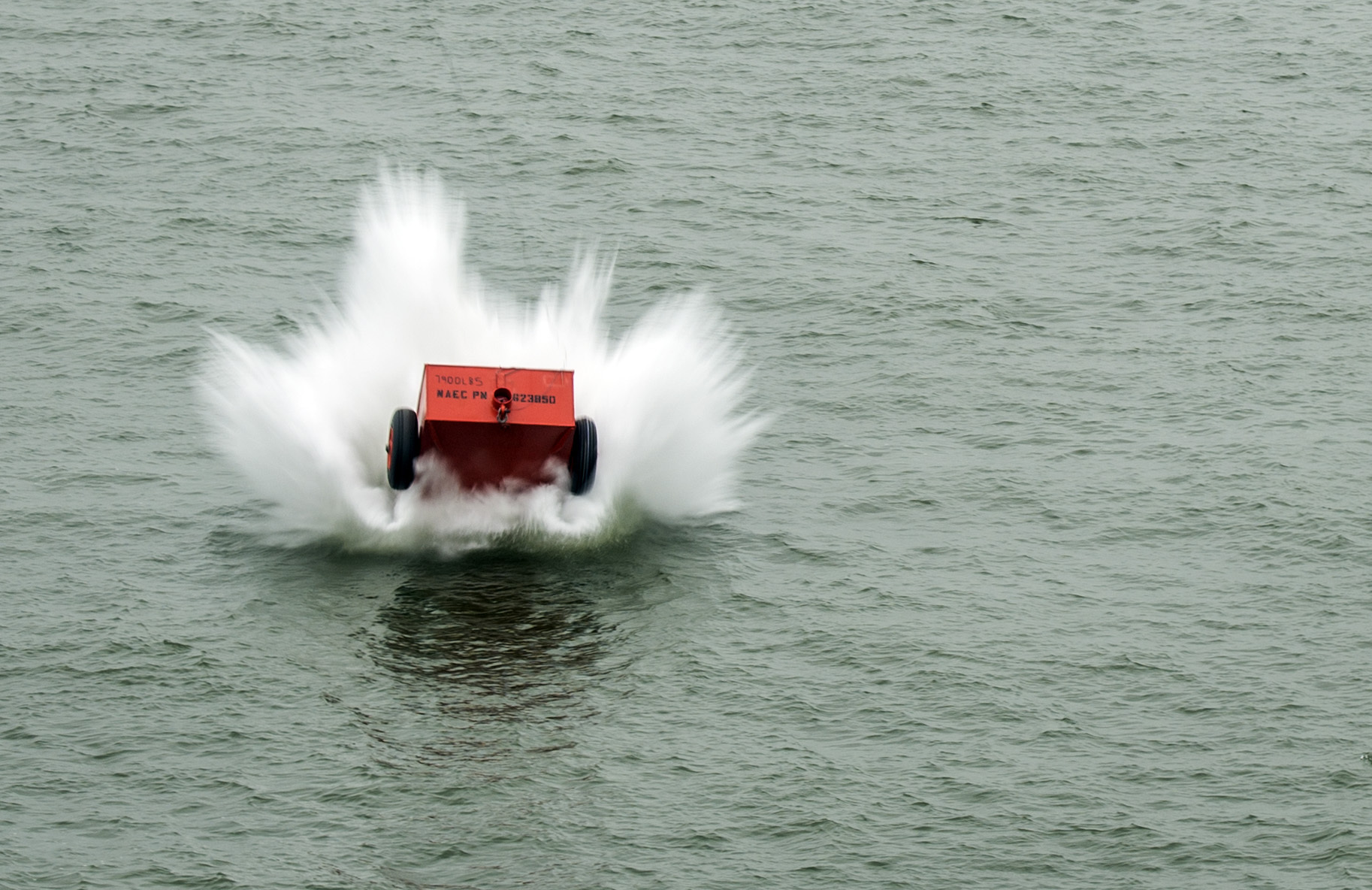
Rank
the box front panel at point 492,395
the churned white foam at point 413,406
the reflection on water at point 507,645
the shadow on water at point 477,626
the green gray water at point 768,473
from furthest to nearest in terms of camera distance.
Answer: the churned white foam at point 413,406
the box front panel at point 492,395
the shadow on water at point 477,626
the reflection on water at point 507,645
the green gray water at point 768,473

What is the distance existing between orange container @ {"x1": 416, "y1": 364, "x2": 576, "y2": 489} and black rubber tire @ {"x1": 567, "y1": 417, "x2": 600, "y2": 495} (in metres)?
0.16

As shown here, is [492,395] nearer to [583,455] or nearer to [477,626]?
[583,455]

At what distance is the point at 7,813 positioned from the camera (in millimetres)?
25031

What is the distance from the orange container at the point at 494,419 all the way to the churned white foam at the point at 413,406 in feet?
1.94

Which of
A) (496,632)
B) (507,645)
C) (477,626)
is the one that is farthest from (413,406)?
(507,645)

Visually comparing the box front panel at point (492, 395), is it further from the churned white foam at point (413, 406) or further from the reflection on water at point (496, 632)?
the reflection on water at point (496, 632)

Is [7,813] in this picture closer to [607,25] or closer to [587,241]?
[587,241]

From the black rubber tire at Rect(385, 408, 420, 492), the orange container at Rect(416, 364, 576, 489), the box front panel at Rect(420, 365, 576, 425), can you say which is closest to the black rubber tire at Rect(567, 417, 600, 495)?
the orange container at Rect(416, 364, 576, 489)

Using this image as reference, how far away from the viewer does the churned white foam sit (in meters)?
33.2

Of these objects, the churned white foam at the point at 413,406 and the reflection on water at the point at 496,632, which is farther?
the churned white foam at the point at 413,406

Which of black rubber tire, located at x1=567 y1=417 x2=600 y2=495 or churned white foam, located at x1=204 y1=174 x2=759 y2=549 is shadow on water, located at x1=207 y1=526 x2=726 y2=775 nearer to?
churned white foam, located at x1=204 y1=174 x2=759 y2=549

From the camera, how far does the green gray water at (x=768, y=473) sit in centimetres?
2552

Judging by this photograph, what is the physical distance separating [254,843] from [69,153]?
36.0m

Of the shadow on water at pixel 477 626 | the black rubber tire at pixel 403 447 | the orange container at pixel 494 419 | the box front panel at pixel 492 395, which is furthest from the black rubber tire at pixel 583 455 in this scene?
A: the black rubber tire at pixel 403 447
